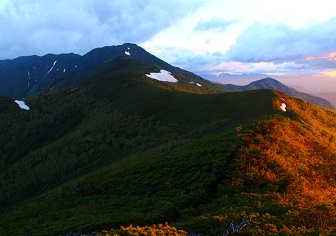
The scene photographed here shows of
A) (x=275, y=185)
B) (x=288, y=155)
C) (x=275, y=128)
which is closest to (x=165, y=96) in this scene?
(x=275, y=128)

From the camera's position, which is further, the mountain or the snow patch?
the snow patch

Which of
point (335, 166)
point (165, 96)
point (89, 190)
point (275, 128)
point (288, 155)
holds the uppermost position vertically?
point (165, 96)

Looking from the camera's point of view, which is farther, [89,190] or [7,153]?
[7,153]

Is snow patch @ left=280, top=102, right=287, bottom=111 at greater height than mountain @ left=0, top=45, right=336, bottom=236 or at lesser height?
greater

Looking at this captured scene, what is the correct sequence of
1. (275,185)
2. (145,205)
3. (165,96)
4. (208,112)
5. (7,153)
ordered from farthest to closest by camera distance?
(7,153), (165,96), (208,112), (145,205), (275,185)

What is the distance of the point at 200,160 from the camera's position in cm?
3262

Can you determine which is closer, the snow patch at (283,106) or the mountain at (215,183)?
the mountain at (215,183)

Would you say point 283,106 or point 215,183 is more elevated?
point 283,106

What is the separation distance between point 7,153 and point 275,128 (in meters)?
155

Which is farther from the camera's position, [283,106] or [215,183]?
[283,106]

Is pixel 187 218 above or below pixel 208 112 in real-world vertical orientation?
below

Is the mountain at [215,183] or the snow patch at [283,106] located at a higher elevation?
the snow patch at [283,106]

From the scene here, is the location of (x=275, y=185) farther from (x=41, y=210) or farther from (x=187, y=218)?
(x=41, y=210)

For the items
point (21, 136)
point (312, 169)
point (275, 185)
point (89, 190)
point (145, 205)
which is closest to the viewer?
point (275, 185)
